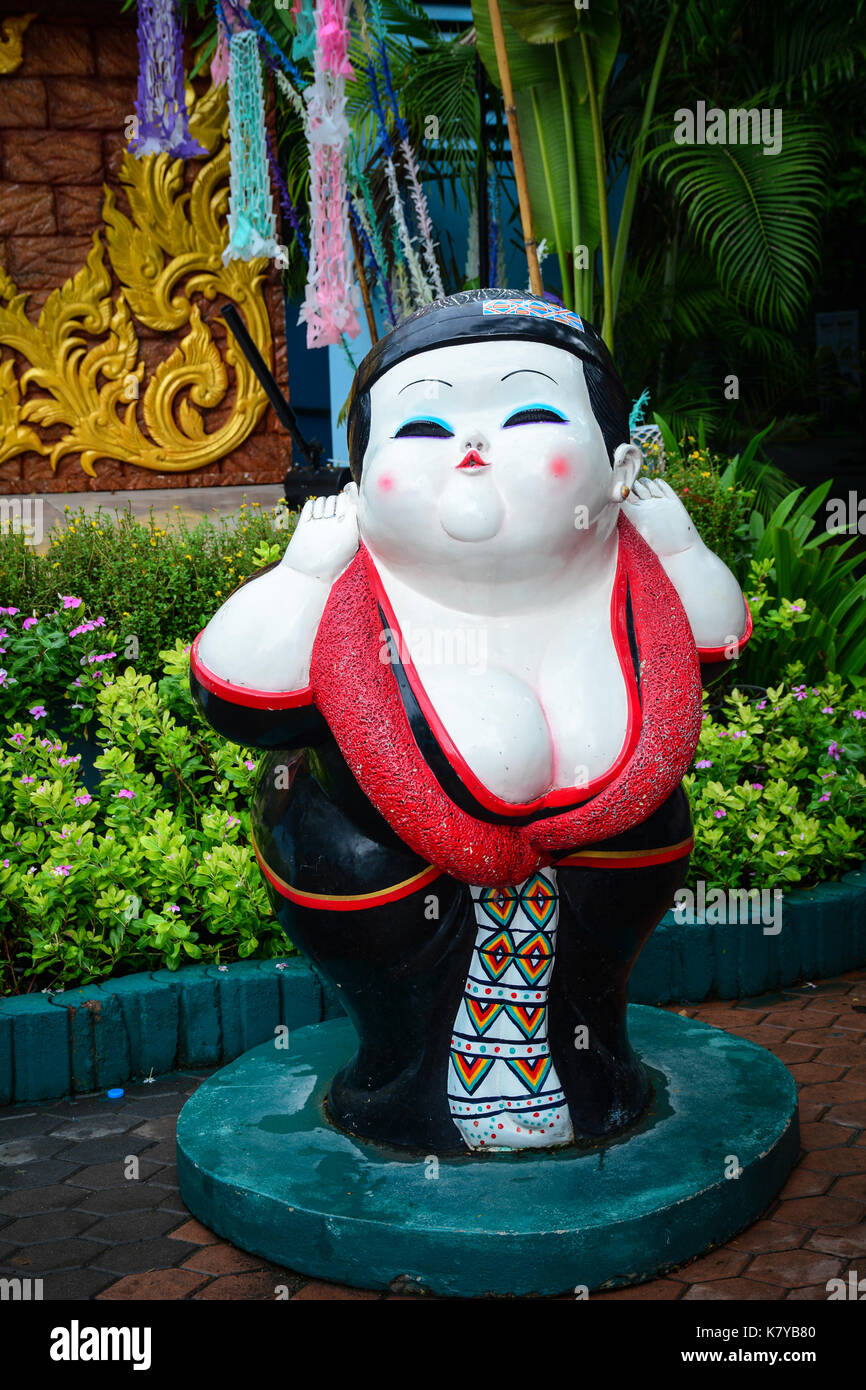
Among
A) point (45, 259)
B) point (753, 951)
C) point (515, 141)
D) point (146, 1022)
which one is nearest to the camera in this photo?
point (146, 1022)

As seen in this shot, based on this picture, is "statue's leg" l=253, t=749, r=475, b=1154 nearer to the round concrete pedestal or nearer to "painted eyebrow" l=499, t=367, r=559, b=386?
the round concrete pedestal

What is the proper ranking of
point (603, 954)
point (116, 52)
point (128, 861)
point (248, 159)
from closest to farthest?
point (603, 954), point (128, 861), point (248, 159), point (116, 52)

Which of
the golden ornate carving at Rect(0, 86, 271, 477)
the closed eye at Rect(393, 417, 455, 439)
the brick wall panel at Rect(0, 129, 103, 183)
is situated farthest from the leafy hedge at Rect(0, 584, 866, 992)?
the brick wall panel at Rect(0, 129, 103, 183)

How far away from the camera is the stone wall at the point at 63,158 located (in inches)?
273

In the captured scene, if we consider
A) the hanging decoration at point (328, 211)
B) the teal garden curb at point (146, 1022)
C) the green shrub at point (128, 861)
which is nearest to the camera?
the teal garden curb at point (146, 1022)

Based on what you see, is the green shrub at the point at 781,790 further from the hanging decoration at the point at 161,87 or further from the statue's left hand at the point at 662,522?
the hanging decoration at the point at 161,87

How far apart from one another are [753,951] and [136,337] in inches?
204

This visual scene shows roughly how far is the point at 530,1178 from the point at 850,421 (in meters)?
8.21

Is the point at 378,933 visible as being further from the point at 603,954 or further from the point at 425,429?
the point at 425,429

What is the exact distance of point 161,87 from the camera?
5973mm

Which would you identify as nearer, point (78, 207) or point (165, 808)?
point (165, 808)

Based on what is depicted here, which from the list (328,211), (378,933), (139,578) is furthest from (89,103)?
(378,933)

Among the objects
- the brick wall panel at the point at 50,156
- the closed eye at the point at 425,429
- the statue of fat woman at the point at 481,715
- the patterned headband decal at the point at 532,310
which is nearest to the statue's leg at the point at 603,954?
the statue of fat woman at the point at 481,715

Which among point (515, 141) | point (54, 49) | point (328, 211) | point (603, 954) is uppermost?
point (54, 49)
